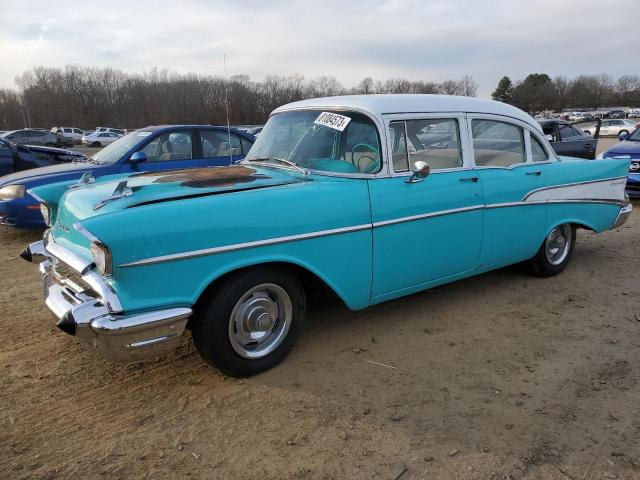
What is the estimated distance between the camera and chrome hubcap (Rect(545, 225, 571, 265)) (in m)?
5.09

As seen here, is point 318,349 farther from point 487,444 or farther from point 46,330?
point 46,330

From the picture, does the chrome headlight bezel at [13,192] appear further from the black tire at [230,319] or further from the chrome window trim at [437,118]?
the chrome window trim at [437,118]

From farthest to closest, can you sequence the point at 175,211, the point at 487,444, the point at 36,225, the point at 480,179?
the point at 36,225 < the point at 480,179 < the point at 175,211 < the point at 487,444

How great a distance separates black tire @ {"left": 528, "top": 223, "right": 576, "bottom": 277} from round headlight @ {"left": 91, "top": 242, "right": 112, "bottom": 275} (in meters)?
4.08

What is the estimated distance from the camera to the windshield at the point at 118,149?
22.3 ft

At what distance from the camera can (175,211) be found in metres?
2.77

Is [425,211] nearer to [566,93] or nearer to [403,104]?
[403,104]

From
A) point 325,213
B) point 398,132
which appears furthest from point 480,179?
point 325,213

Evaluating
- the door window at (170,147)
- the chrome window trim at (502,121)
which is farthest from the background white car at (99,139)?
the chrome window trim at (502,121)

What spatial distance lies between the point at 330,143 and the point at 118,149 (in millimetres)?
4462

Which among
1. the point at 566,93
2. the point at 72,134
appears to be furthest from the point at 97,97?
the point at 566,93

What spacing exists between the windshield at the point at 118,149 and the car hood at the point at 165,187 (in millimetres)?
3239

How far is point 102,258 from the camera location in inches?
102

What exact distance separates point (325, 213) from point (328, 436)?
1378 mm
